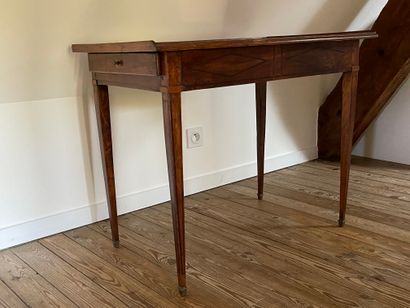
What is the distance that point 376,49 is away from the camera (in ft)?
7.65

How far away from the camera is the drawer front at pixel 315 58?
1.44 meters

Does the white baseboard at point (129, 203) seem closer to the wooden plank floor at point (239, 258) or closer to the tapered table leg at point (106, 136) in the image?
the wooden plank floor at point (239, 258)

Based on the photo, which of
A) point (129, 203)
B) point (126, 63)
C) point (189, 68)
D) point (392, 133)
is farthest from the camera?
point (392, 133)

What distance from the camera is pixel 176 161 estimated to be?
1229 mm

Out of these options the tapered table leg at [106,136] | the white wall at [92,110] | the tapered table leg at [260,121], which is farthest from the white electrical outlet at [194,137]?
the tapered table leg at [106,136]

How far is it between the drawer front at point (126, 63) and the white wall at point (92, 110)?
0.17 m

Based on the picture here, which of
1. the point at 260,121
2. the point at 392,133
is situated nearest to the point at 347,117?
the point at 260,121

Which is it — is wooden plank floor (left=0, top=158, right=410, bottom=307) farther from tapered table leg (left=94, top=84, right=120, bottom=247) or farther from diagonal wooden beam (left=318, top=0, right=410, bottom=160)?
diagonal wooden beam (left=318, top=0, right=410, bottom=160)

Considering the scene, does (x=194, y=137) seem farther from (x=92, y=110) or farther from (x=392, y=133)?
(x=392, y=133)

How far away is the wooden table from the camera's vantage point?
1.19 meters

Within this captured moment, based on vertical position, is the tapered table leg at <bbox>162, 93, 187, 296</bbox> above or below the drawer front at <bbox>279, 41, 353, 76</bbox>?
below

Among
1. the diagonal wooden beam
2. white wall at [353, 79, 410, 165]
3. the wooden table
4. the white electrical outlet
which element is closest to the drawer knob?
the wooden table

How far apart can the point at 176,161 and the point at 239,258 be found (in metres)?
0.50

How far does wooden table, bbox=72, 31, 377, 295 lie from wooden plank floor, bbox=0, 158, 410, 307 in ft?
0.45
